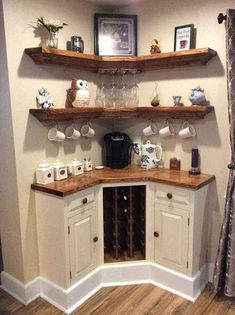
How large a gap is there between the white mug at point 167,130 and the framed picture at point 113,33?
2.37 ft

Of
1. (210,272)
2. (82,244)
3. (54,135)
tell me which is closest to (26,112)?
(54,135)

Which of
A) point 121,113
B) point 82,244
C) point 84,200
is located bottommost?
point 82,244

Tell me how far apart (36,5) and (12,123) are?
0.89 meters

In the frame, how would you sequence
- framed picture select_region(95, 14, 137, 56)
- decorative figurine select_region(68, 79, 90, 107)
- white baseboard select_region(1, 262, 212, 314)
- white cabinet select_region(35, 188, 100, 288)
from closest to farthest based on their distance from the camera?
white cabinet select_region(35, 188, 100, 288) < white baseboard select_region(1, 262, 212, 314) < decorative figurine select_region(68, 79, 90, 107) < framed picture select_region(95, 14, 137, 56)

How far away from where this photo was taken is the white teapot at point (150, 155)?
101 inches

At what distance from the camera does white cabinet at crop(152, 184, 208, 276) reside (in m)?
2.21

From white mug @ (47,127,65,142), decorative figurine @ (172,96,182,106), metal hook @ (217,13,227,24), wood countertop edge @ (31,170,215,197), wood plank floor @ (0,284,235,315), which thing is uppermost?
metal hook @ (217,13,227,24)

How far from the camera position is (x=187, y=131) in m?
2.39

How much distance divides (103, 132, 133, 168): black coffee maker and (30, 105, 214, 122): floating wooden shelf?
0.19 m

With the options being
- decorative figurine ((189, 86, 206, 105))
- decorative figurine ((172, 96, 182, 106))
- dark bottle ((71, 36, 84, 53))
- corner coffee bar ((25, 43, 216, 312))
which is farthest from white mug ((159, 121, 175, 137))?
dark bottle ((71, 36, 84, 53))

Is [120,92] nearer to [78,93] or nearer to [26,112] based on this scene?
[78,93]

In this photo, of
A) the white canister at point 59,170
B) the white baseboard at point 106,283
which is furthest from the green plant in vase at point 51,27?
the white baseboard at point 106,283

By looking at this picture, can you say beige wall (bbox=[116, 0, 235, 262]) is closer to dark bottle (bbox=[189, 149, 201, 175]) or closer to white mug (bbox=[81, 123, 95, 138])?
dark bottle (bbox=[189, 149, 201, 175])

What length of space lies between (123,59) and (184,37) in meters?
0.52
